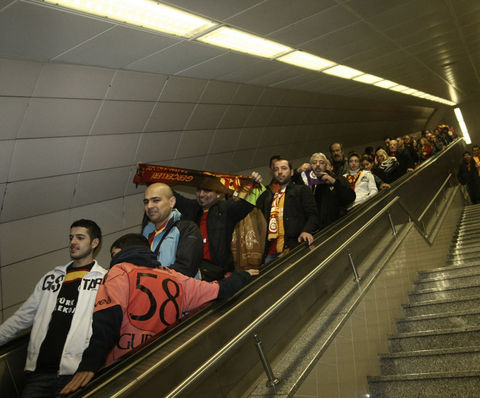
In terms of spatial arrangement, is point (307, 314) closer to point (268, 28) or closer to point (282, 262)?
point (282, 262)

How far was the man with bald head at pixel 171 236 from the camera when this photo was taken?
2.55m

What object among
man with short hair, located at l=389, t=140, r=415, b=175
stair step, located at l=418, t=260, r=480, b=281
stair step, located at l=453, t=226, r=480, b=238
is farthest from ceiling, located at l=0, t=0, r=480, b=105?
stair step, located at l=453, t=226, r=480, b=238

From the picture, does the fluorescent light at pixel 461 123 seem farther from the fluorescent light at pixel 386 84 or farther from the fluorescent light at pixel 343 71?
the fluorescent light at pixel 343 71

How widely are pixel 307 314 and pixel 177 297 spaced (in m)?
1.18

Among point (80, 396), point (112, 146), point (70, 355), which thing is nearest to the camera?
point (80, 396)

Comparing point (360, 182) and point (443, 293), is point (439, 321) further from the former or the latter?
point (360, 182)

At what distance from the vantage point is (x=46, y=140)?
4.51 m

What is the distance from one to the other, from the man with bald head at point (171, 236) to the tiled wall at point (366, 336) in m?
1.00

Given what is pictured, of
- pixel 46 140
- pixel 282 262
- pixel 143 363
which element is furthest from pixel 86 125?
pixel 143 363

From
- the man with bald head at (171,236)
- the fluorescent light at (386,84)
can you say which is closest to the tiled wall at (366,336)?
the man with bald head at (171,236)

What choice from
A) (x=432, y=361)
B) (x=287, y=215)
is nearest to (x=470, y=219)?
(x=287, y=215)

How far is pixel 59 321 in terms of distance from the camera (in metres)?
Result: 2.21

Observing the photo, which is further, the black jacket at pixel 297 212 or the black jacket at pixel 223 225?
the black jacket at pixel 297 212

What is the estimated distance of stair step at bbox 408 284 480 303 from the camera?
3.75 m
